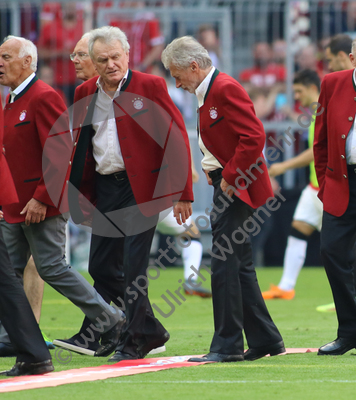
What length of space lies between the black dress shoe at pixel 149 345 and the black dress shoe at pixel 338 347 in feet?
3.36

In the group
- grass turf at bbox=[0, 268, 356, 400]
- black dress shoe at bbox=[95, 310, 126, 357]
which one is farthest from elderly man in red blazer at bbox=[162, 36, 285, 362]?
black dress shoe at bbox=[95, 310, 126, 357]

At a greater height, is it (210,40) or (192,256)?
(210,40)

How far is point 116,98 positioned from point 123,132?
240mm

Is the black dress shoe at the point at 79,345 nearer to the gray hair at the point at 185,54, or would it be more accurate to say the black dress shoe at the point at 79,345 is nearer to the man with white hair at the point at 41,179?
the man with white hair at the point at 41,179

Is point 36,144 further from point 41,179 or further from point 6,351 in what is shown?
point 6,351

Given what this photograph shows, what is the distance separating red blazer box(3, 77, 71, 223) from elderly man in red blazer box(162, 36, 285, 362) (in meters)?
0.83

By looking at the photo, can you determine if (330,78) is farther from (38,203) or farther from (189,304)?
(189,304)

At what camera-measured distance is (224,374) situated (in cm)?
425

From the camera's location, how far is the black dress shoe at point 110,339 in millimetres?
5148

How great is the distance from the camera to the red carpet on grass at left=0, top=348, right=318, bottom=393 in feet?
13.0

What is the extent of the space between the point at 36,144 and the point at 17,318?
4.48ft

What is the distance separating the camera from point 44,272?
492cm

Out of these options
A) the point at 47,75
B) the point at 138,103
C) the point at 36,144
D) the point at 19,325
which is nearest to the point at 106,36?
the point at 138,103

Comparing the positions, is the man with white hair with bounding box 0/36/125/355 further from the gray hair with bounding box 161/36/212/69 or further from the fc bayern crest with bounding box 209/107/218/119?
the fc bayern crest with bounding box 209/107/218/119
